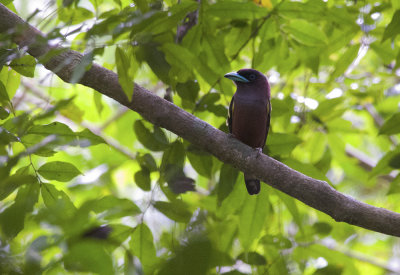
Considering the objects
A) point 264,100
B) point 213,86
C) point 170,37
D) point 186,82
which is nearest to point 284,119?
point 264,100

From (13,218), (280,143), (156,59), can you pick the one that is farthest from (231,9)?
(13,218)

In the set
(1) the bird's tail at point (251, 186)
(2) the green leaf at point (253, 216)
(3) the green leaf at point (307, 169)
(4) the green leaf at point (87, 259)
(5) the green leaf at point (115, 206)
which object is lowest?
(2) the green leaf at point (253, 216)

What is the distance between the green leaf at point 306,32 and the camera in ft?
11.8

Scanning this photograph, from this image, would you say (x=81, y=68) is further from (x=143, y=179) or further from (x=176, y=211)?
(x=143, y=179)

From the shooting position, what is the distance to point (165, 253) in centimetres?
150

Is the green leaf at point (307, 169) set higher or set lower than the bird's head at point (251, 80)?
lower

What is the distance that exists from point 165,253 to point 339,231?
2.77 m

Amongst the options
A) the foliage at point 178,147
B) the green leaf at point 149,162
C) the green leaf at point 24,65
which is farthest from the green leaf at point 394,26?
the green leaf at point 24,65

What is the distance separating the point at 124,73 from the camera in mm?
2396

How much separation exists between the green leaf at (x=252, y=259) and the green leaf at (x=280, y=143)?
0.75m

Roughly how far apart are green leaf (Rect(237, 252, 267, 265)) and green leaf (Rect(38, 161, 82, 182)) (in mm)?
1297

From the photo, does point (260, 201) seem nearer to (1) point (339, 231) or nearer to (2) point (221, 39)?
(1) point (339, 231)

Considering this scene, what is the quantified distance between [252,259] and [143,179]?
3.07 feet

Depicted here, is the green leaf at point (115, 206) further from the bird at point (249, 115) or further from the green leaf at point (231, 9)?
the bird at point (249, 115)
